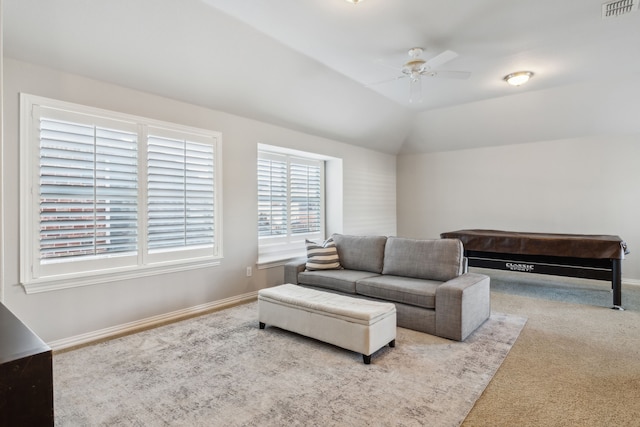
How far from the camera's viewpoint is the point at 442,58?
3.19m

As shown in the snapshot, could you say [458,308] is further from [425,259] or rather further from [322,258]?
[322,258]

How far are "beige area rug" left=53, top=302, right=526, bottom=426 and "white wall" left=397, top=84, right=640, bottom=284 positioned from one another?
346 centimetres

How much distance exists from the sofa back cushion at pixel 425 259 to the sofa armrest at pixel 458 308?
0.27 metres

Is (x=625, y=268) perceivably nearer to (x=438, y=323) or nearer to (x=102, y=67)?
(x=438, y=323)

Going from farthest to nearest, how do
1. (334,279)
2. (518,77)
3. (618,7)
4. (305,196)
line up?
1. (305,196)
2. (518,77)
3. (334,279)
4. (618,7)

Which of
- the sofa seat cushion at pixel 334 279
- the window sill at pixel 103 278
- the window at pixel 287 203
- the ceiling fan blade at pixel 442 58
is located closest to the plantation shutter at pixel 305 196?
the window at pixel 287 203

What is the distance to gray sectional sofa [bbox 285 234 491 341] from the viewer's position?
10.3ft

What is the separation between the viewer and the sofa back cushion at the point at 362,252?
4211mm

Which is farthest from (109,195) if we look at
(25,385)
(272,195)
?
(25,385)

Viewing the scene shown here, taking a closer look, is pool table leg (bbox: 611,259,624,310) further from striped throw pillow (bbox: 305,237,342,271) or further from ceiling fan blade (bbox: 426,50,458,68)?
striped throw pillow (bbox: 305,237,342,271)

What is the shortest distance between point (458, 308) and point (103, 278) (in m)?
3.31

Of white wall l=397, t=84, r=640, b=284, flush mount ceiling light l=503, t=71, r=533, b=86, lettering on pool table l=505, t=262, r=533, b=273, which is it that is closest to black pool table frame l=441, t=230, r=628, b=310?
lettering on pool table l=505, t=262, r=533, b=273

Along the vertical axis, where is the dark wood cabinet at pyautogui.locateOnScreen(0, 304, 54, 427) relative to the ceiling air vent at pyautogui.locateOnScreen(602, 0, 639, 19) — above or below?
below

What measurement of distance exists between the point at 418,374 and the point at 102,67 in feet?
12.2
